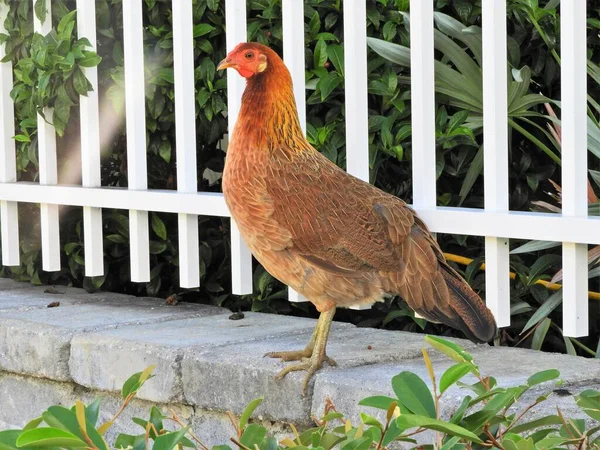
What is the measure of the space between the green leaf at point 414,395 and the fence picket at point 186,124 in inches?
96.7

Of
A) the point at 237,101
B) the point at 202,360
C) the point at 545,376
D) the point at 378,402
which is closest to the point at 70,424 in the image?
the point at 378,402

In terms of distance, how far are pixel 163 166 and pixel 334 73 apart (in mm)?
1055

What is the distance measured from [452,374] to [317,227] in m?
1.44

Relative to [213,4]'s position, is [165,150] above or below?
below

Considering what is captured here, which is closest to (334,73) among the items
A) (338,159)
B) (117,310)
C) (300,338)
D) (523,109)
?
(338,159)

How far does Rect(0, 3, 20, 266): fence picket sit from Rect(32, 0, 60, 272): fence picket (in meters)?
0.23

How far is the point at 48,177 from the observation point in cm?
426

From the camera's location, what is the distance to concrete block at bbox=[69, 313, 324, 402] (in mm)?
3156

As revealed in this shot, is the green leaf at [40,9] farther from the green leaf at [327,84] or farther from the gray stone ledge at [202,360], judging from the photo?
the green leaf at [327,84]

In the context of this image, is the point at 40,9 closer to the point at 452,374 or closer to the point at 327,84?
the point at 327,84

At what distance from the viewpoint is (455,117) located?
3.46 m

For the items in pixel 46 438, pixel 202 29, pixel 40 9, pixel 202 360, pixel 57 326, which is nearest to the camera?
pixel 46 438

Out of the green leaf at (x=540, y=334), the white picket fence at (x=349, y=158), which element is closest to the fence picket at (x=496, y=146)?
the white picket fence at (x=349, y=158)

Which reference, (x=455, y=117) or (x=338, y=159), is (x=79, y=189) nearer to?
(x=338, y=159)
